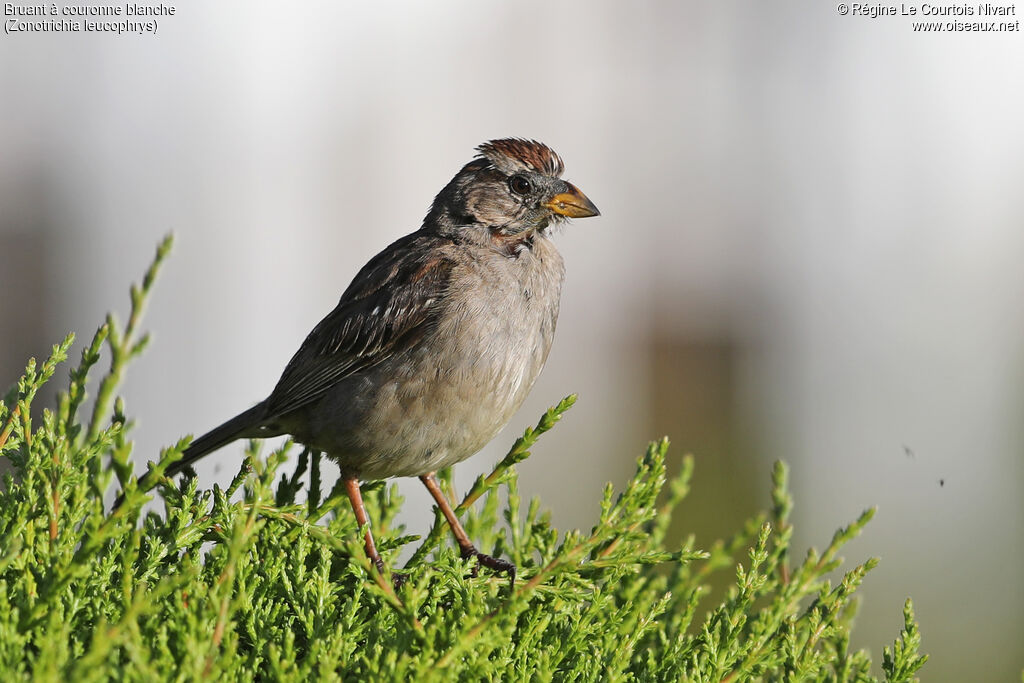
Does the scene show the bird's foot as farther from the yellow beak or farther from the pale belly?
the yellow beak

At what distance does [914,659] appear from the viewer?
2.20m

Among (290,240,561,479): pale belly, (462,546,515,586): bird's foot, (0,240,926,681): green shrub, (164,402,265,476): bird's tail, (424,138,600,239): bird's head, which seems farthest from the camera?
(424,138,600,239): bird's head

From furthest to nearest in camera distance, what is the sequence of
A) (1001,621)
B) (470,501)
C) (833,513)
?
(833,513) → (1001,621) → (470,501)

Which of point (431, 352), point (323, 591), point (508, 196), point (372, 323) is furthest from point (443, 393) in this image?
point (323, 591)

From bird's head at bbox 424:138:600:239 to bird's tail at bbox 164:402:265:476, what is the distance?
924mm

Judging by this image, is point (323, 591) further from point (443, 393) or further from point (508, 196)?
point (508, 196)

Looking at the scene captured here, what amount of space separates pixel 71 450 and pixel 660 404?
8.11 m

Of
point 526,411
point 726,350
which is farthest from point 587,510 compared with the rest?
point 726,350

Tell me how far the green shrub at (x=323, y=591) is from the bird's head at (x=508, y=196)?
1.22 metres

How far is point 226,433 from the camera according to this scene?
126 inches

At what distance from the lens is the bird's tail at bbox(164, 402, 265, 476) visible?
317 cm

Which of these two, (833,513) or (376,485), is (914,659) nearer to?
(376,485)

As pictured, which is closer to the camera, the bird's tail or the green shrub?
the green shrub

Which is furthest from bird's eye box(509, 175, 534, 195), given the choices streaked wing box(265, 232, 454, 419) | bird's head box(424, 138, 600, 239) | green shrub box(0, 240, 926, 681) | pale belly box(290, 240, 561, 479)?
green shrub box(0, 240, 926, 681)
